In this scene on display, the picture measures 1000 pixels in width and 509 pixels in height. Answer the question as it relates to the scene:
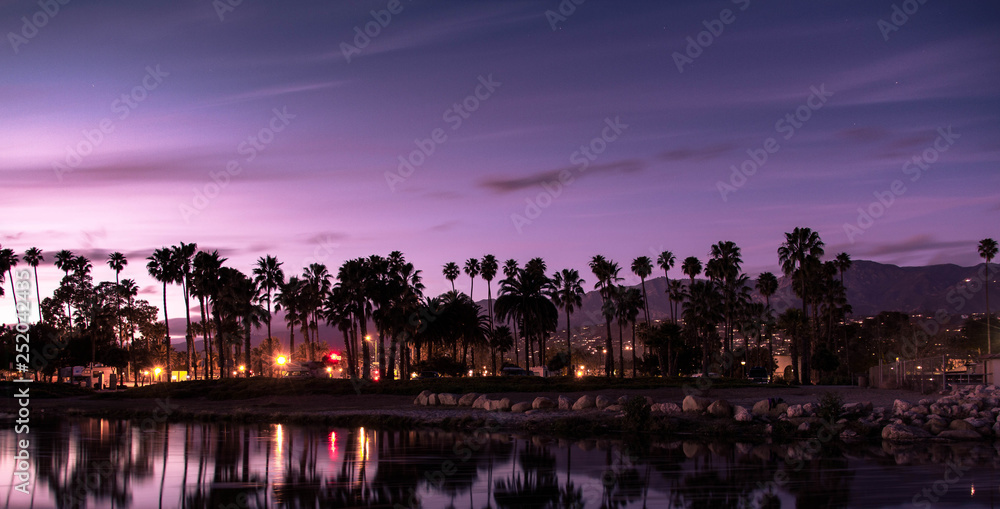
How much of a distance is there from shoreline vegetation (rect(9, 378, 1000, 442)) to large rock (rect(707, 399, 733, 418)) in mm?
38

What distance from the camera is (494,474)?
20312mm

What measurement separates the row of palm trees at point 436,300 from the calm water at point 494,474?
52.3 metres

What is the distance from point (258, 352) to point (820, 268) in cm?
10745

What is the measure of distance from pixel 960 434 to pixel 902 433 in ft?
6.27

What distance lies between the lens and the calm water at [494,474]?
54.1ft

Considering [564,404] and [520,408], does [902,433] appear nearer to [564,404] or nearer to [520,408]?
[564,404]

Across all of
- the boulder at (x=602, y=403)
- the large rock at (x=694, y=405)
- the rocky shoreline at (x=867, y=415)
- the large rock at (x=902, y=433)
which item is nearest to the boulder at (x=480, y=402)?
the rocky shoreline at (x=867, y=415)

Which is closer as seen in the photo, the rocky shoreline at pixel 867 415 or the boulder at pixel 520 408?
the rocky shoreline at pixel 867 415

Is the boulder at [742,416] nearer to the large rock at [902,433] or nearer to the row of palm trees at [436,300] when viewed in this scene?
Answer: the large rock at [902,433]

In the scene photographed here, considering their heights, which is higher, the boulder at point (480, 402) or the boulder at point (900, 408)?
the boulder at point (900, 408)

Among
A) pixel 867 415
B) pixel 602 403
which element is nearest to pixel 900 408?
pixel 867 415

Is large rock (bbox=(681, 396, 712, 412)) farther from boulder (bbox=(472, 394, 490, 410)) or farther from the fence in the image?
the fence

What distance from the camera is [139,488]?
18172mm

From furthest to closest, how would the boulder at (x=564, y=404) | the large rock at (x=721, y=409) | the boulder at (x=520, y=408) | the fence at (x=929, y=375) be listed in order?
the fence at (x=929, y=375) < the boulder at (x=520, y=408) < the boulder at (x=564, y=404) < the large rock at (x=721, y=409)
